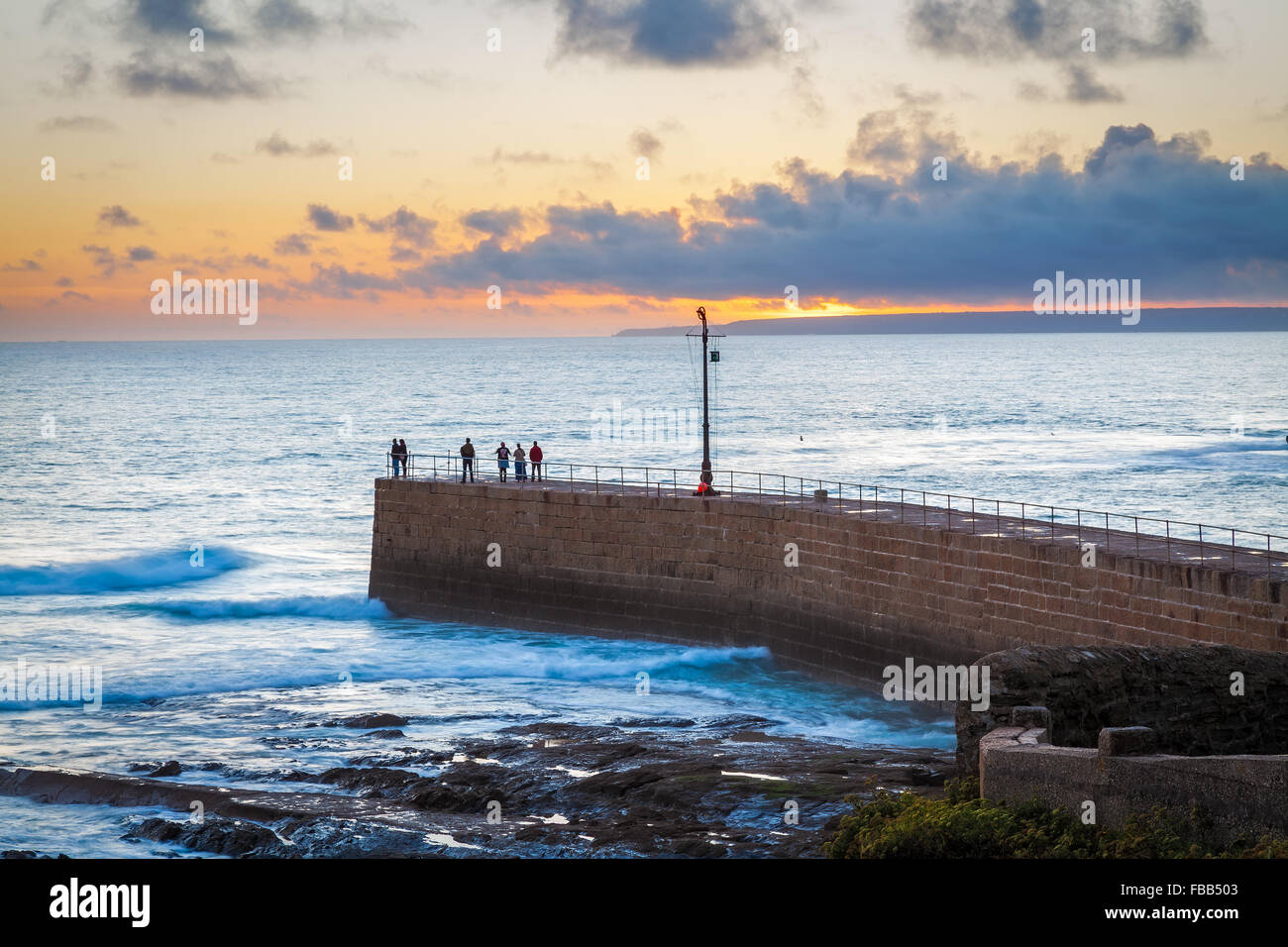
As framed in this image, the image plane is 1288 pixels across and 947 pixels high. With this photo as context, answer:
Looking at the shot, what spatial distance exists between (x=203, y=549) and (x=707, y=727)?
34.1 meters

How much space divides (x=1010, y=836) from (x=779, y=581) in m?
17.4

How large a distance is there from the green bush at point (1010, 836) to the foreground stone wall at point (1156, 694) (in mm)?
1718

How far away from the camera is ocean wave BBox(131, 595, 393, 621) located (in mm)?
41500

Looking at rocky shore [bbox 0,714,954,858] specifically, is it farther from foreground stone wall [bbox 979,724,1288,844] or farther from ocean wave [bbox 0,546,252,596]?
ocean wave [bbox 0,546,252,596]

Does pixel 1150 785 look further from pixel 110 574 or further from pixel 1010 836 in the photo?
pixel 110 574

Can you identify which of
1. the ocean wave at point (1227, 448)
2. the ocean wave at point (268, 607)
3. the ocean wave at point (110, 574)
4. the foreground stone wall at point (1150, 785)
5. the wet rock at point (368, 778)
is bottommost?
the wet rock at point (368, 778)

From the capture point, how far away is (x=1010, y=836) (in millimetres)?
15094

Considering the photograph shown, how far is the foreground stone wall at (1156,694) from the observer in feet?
59.3

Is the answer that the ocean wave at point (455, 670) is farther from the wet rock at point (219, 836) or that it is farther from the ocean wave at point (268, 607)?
the wet rock at point (219, 836)

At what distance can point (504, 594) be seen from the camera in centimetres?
3650

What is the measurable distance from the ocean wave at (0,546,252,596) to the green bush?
125 ft

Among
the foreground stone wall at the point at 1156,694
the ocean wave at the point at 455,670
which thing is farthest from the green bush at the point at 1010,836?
the ocean wave at the point at 455,670

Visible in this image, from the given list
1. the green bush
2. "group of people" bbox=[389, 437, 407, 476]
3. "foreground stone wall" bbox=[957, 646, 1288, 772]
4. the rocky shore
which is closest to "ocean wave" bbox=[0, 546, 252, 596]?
"group of people" bbox=[389, 437, 407, 476]
